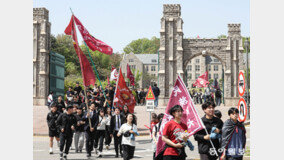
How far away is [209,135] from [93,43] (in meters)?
10.0

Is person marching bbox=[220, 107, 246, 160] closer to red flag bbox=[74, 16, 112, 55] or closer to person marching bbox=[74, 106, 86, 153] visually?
person marching bbox=[74, 106, 86, 153]

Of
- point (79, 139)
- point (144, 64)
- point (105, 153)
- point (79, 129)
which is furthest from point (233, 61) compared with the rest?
point (144, 64)

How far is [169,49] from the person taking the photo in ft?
136

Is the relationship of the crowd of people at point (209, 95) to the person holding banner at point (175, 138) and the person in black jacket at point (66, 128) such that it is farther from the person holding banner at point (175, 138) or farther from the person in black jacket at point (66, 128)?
the person holding banner at point (175, 138)

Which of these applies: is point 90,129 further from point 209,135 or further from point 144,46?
point 144,46

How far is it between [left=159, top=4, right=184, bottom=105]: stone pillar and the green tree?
257 feet

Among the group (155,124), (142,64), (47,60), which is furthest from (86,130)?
(142,64)

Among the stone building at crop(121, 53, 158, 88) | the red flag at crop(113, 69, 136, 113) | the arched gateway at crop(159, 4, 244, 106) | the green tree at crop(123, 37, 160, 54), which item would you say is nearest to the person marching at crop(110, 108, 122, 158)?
the red flag at crop(113, 69, 136, 113)

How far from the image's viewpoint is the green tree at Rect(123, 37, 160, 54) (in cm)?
12012

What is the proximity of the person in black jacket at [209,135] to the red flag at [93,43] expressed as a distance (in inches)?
362

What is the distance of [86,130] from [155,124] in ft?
13.0

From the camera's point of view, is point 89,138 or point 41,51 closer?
point 89,138

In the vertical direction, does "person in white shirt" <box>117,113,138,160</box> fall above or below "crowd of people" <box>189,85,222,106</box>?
below

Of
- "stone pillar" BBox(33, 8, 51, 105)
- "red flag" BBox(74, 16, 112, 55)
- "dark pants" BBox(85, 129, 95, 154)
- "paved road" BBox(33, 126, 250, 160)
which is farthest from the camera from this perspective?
"stone pillar" BBox(33, 8, 51, 105)
